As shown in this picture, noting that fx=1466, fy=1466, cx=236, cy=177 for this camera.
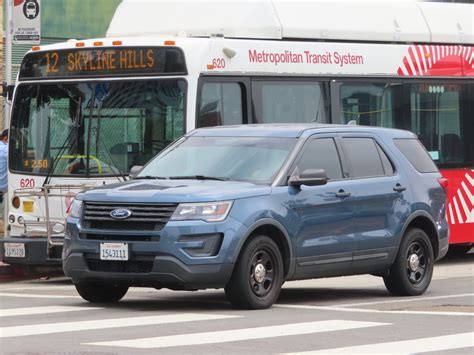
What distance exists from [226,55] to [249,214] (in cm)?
509

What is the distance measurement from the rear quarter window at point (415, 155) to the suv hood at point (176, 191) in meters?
2.60

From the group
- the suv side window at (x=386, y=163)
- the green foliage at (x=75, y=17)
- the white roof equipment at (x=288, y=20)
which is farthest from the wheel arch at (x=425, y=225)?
the green foliage at (x=75, y=17)

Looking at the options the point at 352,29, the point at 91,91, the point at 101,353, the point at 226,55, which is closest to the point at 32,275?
the point at 91,91

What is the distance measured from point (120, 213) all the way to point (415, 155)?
4047 millimetres

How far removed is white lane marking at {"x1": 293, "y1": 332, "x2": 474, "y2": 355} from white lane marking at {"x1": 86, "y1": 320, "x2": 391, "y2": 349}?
0.90m

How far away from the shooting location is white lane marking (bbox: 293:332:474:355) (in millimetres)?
10648

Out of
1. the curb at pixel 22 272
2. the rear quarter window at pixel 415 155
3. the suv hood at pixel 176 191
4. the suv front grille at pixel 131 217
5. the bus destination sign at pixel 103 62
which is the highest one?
the bus destination sign at pixel 103 62

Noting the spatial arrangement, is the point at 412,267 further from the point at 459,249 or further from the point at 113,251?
the point at 459,249

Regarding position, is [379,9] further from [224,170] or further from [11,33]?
[224,170]

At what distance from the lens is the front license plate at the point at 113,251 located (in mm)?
13281

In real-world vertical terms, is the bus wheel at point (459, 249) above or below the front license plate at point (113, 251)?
below

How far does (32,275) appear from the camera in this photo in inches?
749

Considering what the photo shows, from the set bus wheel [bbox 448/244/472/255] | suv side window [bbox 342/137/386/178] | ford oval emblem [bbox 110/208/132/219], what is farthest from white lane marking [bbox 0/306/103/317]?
bus wheel [bbox 448/244/472/255]

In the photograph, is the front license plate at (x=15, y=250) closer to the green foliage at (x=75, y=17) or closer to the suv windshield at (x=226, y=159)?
the suv windshield at (x=226, y=159)
